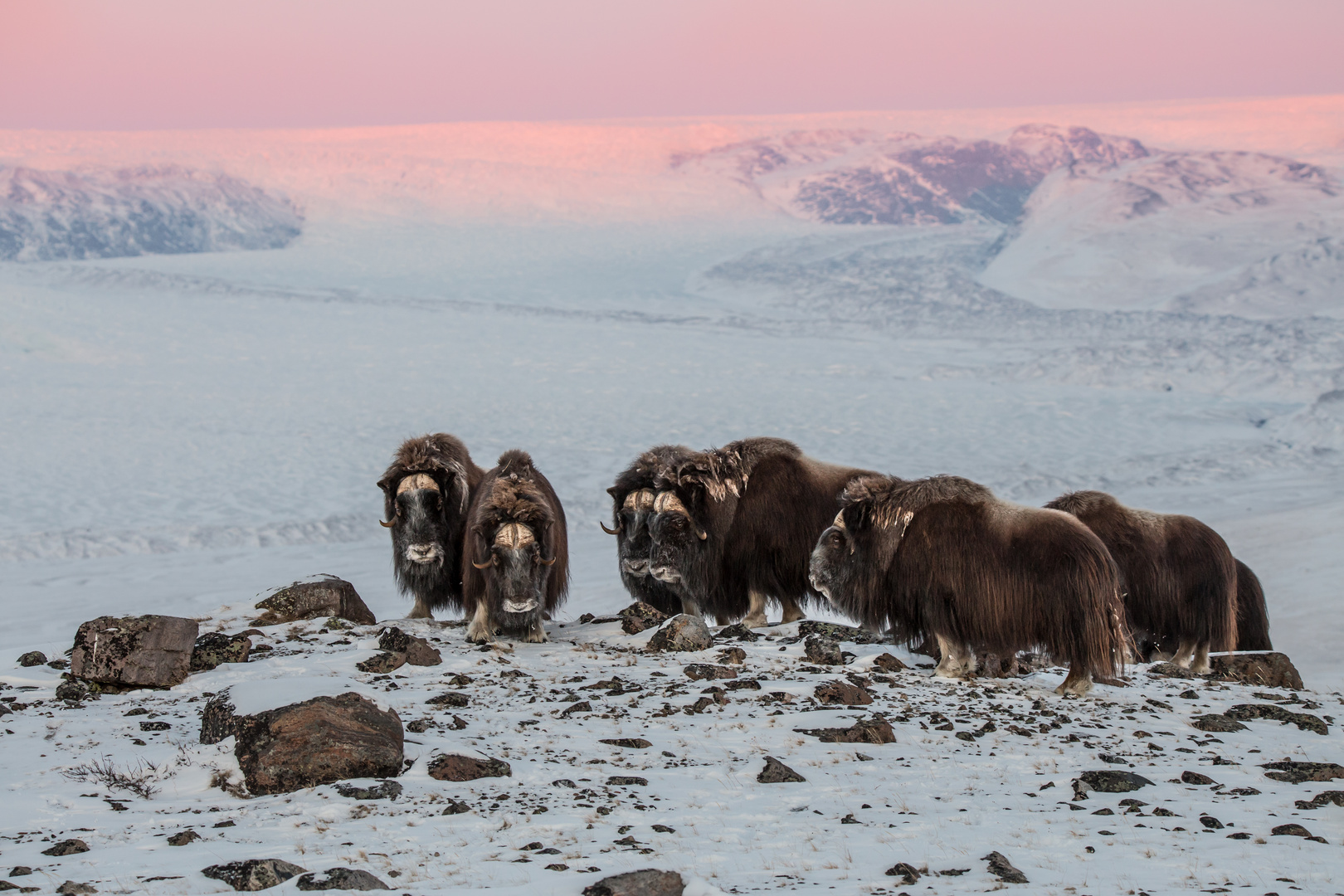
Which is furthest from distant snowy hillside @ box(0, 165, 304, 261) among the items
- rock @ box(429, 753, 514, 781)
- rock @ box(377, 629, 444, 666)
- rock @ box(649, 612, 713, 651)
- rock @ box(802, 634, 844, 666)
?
rock @ box(429, 753, 514, 781)

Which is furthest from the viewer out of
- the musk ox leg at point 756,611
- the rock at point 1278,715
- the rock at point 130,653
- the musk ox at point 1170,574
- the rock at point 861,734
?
the musk ox leg at point 756,611

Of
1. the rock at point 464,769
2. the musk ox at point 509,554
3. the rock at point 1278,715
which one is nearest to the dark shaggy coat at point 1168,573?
the rock at point 1278,715

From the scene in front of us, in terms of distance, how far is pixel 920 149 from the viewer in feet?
161

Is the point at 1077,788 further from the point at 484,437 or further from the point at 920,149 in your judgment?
the point at 920,149

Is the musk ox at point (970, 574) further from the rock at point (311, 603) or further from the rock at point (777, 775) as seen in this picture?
the rock at point (311, 603)

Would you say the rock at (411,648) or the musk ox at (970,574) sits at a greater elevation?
the musk ox at (970,574)

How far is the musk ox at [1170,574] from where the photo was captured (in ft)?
21.5

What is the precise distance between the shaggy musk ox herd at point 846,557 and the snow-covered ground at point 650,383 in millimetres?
420

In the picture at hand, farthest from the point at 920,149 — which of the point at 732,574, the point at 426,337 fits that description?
the point at 732,574

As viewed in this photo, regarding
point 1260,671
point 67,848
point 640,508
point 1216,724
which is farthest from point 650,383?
point 67,848

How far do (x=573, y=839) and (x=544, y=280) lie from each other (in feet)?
97.2

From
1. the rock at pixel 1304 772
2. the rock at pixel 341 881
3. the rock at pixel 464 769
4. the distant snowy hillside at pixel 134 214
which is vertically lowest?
the rock at pixel 1304 772

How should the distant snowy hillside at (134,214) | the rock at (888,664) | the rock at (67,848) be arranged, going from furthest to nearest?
the distant snowy hillside at (134,214)
the rock at (888,664)
the rock at (67,848)

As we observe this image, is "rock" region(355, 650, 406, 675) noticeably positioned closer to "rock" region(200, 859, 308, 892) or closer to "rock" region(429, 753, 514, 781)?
"rock" region(429, 753, 514, 781)
